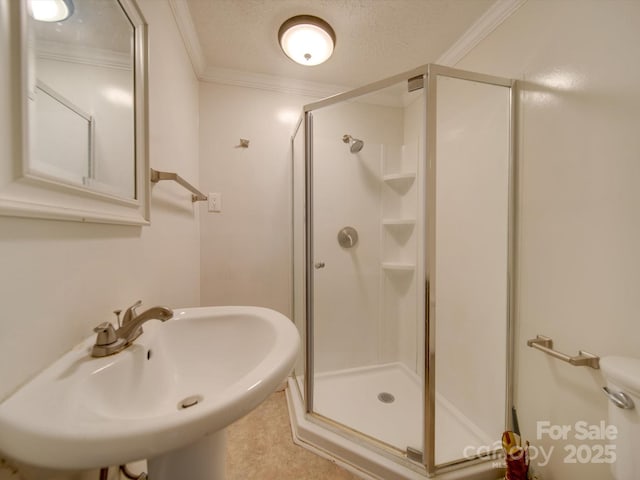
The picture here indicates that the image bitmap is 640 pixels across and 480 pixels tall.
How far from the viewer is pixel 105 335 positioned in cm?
50

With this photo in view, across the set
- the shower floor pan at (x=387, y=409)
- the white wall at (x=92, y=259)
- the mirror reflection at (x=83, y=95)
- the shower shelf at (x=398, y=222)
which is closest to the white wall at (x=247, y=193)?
the white wall at (x=92, y=259)

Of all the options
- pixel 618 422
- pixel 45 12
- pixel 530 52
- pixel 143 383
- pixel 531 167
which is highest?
pixel 530 52

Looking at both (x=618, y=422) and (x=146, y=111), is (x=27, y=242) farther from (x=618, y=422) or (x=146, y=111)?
(x=618, y=422)

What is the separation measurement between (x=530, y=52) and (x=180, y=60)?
5.22ft

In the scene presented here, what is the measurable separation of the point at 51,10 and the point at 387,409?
1836 millimetres

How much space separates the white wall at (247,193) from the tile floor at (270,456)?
64cm

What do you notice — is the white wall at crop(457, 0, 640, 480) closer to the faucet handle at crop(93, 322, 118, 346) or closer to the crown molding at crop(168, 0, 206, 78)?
the faucet handle at crop(93, 322, 118, 346)

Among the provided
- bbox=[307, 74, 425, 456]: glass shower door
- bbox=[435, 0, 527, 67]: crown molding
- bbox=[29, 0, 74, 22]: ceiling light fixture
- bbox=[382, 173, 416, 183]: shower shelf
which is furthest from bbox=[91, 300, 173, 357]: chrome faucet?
bbox=[435, 0, 527, 67]: crown molding

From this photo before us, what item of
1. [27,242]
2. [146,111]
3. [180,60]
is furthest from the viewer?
[180,60]

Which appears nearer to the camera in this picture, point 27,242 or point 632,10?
point 27,242

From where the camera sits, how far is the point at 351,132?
167 centimetres

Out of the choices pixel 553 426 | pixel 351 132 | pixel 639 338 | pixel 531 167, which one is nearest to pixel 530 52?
pixel 531 167

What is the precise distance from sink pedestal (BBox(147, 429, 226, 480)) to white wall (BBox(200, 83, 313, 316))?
1015 millimetres

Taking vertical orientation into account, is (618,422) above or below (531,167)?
below
